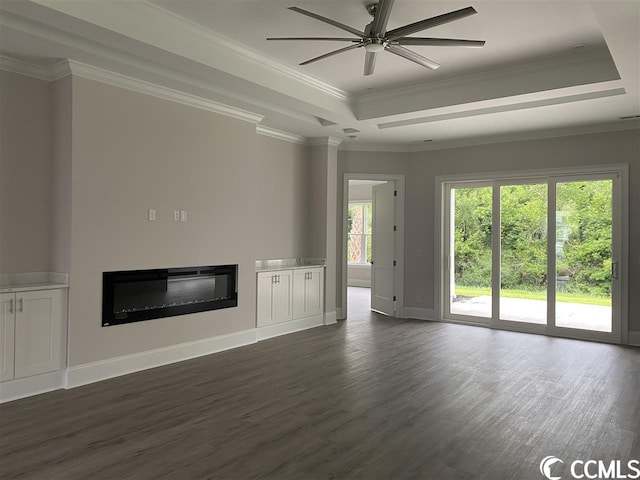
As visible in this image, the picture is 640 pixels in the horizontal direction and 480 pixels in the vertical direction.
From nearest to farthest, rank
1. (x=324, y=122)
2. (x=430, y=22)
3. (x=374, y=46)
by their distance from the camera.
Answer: (x=430, y=22) < (x=374, y=46) < (x=324, y=122)

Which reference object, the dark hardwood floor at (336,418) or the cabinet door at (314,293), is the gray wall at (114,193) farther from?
the cabinet door at (314,293)

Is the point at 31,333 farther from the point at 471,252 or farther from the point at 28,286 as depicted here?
the point at 471,252

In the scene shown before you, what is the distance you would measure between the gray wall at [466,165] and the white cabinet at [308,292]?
2.31 feet

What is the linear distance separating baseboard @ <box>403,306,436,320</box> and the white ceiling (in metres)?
2.97

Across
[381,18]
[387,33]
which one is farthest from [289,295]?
[381,18]


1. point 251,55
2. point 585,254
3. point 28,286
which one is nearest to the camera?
point 28,286

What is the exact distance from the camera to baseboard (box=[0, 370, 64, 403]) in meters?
3.81

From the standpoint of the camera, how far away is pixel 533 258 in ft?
22.4

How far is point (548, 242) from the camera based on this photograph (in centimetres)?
668

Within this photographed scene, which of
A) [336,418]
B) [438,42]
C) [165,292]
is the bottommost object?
[336,418]

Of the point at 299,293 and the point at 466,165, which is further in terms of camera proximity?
the point at 466,165

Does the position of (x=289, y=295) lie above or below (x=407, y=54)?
below

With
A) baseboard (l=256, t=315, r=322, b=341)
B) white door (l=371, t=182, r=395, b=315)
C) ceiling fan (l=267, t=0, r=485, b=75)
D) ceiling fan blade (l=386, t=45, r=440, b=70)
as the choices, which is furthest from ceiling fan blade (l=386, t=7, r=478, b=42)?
white door (l=371, t=182, r=395, b=315)

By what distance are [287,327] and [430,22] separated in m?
4.53
